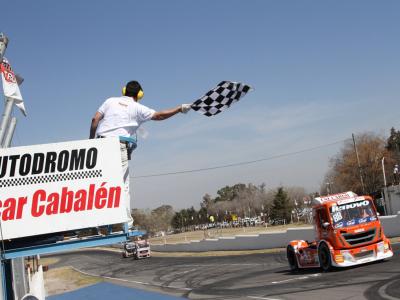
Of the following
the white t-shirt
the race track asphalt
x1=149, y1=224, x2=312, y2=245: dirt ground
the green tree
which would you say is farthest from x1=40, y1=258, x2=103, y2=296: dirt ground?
the green tree

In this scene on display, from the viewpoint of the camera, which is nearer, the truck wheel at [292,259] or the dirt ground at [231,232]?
the truck wheel at [292,259]

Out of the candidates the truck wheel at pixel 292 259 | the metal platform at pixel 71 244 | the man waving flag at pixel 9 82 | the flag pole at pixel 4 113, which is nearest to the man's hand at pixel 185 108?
the metal platform at pixel 71 244

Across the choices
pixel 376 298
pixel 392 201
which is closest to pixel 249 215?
pixel 392 201

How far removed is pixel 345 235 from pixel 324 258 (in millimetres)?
994

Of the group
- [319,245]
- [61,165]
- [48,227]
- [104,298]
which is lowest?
[104,298]

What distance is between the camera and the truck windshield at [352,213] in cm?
1491

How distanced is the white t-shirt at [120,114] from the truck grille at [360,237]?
10219mm

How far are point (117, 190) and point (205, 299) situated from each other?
8687mm

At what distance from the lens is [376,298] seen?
9.80 meters

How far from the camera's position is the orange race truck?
14477mm

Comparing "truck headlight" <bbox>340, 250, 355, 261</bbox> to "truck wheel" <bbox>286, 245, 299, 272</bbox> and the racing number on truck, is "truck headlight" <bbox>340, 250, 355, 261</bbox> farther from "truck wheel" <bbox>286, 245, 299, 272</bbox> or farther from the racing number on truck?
"truck wheel" <bbox>286, 245, 299, 272</bbox>

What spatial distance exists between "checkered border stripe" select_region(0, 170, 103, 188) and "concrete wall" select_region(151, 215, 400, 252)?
2012 cm

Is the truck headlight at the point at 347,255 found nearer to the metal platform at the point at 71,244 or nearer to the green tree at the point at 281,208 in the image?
the metal platform at the point at 71,244

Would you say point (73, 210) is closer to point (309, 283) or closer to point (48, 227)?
point (48, 227)
